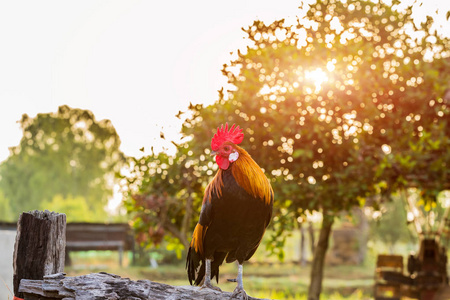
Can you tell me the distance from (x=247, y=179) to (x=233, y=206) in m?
0.27

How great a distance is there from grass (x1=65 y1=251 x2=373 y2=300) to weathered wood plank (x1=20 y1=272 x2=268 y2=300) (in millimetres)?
9947

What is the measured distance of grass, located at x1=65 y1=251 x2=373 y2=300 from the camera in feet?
52.3

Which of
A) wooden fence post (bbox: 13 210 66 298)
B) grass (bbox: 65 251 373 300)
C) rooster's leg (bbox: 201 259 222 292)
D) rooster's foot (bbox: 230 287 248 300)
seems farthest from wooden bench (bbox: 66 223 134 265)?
rooster's foot (bbox: 230 287 248 300)

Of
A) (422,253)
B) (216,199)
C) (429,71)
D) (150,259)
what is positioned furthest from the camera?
(150,259)

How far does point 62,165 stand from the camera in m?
31.3

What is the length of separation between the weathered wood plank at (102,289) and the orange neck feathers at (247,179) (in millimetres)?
887

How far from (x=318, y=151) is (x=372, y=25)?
2564mm

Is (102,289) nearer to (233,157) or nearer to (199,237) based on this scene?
(199,237)

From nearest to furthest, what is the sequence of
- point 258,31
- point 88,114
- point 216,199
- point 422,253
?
point 216,199, point 258,31, point 422,253, point 88,114

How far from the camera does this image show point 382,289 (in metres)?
13.6

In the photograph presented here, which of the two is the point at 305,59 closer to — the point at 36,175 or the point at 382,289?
the point at 382,289

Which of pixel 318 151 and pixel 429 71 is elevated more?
pixel 429 71

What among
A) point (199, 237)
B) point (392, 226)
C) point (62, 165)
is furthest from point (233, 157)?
point (62, 165)

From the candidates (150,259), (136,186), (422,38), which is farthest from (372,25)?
(150,259)
